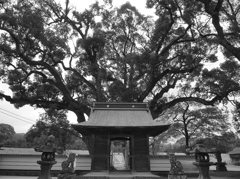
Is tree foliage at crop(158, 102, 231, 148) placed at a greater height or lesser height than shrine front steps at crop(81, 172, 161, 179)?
greater

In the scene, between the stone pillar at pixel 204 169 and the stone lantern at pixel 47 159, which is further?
the stone pillar at pixel 204 169

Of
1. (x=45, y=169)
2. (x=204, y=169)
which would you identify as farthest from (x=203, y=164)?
(x=45, y=169)

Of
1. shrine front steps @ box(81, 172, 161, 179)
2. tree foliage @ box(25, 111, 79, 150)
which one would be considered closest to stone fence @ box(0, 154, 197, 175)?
shrine front steps @ box(81, 172, 161, 179)

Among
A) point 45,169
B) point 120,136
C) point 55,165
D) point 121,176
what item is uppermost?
point 120,136

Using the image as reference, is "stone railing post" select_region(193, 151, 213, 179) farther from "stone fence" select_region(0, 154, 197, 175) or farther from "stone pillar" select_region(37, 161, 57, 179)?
"stone pillar" select_region(37, 161, 57, 179)

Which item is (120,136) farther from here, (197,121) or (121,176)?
(197,121)

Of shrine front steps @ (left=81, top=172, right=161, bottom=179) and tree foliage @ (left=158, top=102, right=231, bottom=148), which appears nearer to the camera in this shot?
shrine front steps @ (left=81, top=172, right=161, bottom=179)

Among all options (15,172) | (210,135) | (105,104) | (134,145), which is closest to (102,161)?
(134,145)

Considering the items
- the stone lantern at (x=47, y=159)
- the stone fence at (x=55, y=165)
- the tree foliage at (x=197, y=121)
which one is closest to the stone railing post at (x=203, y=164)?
the stone fence at (x=55, y=165)

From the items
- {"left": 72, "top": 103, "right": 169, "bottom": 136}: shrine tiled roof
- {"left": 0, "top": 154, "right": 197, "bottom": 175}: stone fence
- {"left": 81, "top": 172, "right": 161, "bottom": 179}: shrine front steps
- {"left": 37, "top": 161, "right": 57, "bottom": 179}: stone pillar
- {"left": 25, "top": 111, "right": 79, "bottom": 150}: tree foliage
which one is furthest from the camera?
{"left": 25, "top": 111, "right": 79, "bottom": 150}: tree foliage

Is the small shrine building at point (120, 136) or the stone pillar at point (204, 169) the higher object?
the small shrine building at point (120, 136)

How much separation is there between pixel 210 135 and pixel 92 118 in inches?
826

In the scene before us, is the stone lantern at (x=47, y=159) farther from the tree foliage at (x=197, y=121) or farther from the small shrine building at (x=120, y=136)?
the tree foliage at (x=197, y=121)

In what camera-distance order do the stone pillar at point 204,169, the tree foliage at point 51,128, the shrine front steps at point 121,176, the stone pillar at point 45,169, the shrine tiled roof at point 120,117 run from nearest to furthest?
the stone pillar at point 45,169 < the stone pillar at point 204,169 < the shrine front steps at point 121,176 < the shrine tiled roof at point 120,117 < the tree foliage at point 51,128
